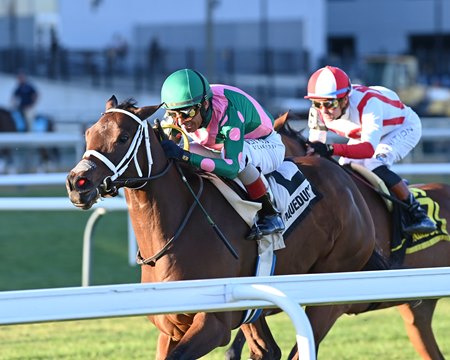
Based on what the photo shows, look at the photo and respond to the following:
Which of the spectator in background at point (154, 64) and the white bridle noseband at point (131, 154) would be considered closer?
the white bridle noseband at point (131, 154)

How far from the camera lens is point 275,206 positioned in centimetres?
500

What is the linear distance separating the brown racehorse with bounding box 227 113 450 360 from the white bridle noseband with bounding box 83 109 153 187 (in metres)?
1.27

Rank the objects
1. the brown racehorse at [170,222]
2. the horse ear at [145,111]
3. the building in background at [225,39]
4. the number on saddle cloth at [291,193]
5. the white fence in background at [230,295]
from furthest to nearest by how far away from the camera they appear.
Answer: the building in background at [225,39] < the number on saddle cloth at [291,193] < the horse ear at [145,111] < the brown racehorse at [170,222] < the white fence in background at [230,295]

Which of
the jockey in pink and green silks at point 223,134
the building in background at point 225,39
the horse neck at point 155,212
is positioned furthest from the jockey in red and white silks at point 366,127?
the building in background at point 225,39

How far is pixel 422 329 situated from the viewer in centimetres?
569

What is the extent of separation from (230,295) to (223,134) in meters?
1.72

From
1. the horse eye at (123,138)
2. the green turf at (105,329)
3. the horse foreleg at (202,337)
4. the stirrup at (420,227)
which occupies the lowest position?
the green turf at (105,329)

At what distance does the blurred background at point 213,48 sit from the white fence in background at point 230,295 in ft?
52.4

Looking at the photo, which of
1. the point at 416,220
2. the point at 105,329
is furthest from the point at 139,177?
the point at 105,329

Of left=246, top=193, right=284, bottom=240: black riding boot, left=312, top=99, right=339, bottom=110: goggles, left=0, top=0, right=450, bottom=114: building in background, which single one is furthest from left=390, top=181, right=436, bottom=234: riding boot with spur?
left=0, top=0, right=450, bottom=114: building in background

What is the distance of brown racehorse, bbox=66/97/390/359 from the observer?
428cm

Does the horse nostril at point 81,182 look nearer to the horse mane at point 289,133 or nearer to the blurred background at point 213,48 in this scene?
the horse mane at point 289,133

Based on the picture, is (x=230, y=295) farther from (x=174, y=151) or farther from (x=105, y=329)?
(x=105, y=329)

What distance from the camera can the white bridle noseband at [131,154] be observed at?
429cm
